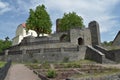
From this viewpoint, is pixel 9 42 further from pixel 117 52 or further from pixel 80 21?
pixel 117 52

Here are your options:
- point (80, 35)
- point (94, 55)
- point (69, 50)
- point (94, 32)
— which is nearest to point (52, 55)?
point (69, 50)

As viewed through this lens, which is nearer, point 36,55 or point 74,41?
point 36,55

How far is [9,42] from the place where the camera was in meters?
89.5

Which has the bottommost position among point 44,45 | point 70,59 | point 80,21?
point 70,59

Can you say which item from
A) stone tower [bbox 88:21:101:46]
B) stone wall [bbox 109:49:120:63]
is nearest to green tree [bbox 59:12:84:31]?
stone tower [bbox 88:21:101:46]

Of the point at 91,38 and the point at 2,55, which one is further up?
the point at 91,38

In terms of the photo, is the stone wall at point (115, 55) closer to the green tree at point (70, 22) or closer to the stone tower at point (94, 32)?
the stone tower at point (94, 32)

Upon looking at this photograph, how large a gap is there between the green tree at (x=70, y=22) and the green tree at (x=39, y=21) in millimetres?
6158

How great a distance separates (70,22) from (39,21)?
11472 millimetres

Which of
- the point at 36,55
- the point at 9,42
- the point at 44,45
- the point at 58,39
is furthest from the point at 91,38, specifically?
the point at 9,42

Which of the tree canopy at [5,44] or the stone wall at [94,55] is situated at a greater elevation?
the tree canopy at [5,44]

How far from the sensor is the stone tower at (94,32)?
45.7m

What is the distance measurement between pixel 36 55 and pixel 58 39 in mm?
9542

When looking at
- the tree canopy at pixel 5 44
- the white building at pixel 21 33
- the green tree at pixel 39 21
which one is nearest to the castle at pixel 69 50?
the green tree at pixel 39 21
